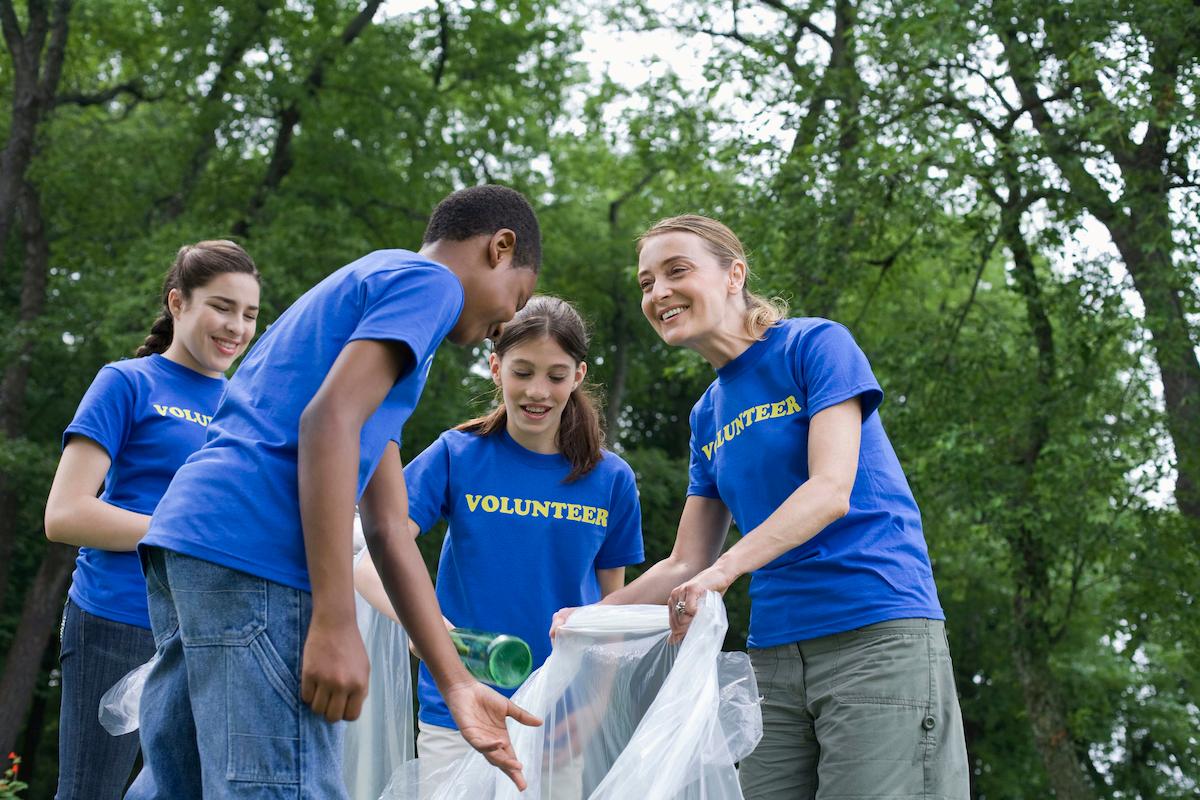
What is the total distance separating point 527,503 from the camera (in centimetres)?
335

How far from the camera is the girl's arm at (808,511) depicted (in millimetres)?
2422

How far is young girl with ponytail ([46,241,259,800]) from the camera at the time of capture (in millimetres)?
3098

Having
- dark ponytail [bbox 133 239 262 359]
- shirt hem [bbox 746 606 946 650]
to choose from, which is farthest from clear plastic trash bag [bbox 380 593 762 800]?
dark ponytail [bbox 133 239 262 359]

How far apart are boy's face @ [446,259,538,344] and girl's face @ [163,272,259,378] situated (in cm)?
133

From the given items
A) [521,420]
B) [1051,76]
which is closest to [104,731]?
[521,420]

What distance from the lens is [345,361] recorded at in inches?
73.2

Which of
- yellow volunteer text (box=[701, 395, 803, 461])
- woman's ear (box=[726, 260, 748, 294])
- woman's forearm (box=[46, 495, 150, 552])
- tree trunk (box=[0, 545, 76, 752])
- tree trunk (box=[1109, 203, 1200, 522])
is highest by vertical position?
tree trunk (box=[1109, 203, 1200, 522])

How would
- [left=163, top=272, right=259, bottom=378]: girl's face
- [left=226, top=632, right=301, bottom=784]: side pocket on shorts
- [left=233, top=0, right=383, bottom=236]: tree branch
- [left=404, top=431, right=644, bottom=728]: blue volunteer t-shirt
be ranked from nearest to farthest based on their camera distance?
1. [left=226, top=632, right=301, bottom=784]: side pocket on shorts
2. [left=404, top=431, right=644, bottom=728]: blue volunteer t-shirt
3. [left=163, top=272, right=259, bottom=378]: girl's face
4. [left=233, top=0, right=383, bottom=236]: tree branch

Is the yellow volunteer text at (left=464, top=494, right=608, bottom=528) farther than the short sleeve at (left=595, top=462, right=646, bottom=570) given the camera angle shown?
No

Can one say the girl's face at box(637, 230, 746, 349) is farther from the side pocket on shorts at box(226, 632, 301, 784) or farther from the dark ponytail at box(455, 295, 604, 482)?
the side pocket on shorts at box(226, 632, 301, 784)

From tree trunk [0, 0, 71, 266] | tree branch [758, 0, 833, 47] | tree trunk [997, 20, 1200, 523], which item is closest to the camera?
tree trunk [997, 20, 1200, 523]

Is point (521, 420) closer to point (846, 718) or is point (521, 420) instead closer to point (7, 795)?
point (846, 718)

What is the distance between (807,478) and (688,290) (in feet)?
1.71

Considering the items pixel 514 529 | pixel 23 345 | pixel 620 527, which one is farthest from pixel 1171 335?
pixel 23 345
